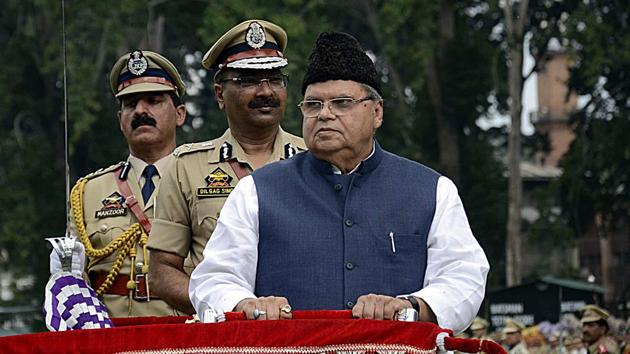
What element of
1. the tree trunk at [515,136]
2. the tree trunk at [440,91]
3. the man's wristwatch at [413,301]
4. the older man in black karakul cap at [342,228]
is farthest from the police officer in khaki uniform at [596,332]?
the tree trunk at [440,91]

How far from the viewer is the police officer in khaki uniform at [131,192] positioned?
8.71 meters

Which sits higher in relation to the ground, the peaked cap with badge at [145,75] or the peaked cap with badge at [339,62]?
the peaked cap with badge at [145,75]

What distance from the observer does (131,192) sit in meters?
9.07

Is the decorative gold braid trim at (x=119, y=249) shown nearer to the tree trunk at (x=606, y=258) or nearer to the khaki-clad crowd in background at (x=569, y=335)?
the khaki-clad crowd in background at (x=569, y=335)

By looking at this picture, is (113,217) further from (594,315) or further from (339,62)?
(594,315)

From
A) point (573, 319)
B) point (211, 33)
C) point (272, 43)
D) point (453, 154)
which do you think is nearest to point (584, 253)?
point (453, 154)

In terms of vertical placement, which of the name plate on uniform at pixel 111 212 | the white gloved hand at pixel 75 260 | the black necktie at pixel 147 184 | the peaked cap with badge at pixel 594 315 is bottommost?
the peaked cap with badge at pixel 594 315

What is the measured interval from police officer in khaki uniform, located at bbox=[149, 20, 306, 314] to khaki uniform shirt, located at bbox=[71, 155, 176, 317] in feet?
2.67

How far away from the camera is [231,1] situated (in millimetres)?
36062

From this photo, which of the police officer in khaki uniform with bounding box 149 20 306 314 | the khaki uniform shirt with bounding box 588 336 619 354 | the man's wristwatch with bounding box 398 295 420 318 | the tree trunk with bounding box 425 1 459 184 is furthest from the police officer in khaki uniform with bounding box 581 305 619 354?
the tree trunk with bounding box 425 1 459 184

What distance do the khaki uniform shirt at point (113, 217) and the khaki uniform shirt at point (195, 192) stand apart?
79 cm

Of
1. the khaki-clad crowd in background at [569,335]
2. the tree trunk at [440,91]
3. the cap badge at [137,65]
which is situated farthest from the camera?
the tree trunk at [440,91]

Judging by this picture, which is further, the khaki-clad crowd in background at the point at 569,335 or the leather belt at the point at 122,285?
the khaki-clad crowd in background at the point at 569,335

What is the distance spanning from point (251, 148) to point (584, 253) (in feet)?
204
